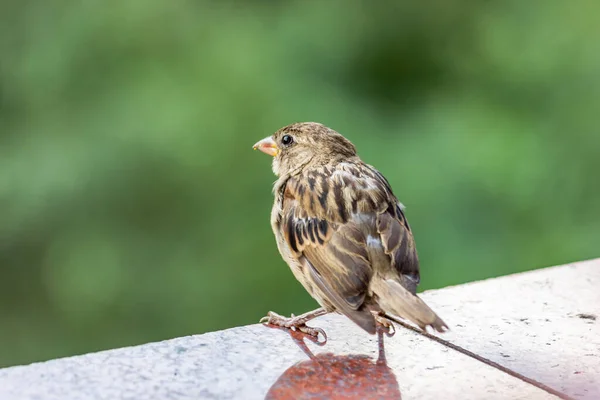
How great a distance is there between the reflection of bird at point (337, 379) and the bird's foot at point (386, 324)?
155 millimetres

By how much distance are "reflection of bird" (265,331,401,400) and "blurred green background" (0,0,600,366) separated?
8.17 ft

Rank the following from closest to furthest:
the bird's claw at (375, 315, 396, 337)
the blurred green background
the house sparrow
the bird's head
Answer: the house sparrow < the bird's claw at (375, 315, 396, 337) < the bird's head < the blurred green background

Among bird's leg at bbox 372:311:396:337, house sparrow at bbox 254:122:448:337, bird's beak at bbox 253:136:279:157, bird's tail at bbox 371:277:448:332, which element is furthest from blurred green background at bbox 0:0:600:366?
bird's tail at bbox 371:277:448:332

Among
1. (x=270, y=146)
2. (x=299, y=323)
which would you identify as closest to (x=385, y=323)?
(x=299, y=323)

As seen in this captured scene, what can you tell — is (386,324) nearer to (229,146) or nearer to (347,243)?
(347,243)

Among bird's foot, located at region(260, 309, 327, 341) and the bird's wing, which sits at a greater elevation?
the bird's wing

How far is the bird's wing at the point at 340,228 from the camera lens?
2.39m

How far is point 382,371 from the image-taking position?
2.21m

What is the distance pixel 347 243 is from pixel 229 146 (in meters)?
2.67

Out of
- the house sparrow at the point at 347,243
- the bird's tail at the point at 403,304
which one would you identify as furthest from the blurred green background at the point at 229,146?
the bird's tail at the point at 403,304

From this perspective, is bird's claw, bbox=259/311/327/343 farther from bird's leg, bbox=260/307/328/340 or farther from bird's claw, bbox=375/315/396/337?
bird's claw, bbox=375/315/396/337

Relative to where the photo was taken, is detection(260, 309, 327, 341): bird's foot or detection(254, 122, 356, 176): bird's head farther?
detection(254, 122, 356, 176): bird's head

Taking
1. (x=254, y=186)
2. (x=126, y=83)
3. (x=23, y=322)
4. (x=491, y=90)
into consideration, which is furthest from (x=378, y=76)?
(x=23, y=322)

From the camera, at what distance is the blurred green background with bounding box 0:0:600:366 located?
194 inches
